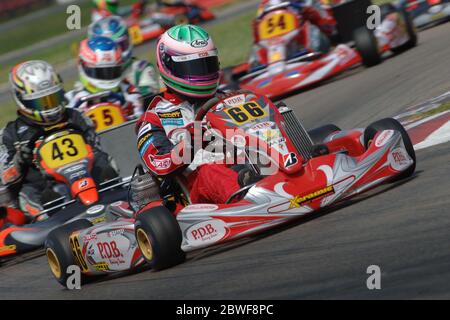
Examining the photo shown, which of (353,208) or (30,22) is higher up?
(353,208)

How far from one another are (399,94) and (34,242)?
12.2 feet

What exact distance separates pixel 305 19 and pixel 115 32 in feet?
8.76

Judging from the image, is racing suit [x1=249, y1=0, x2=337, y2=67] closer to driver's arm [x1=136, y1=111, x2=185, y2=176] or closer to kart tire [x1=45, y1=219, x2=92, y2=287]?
driver's arm [x1=136, y1=111, x2=185, y2=176]

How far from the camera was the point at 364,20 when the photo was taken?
37.4ft

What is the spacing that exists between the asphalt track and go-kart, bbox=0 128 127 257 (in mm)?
444

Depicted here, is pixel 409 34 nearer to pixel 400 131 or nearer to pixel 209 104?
pixel 400 131

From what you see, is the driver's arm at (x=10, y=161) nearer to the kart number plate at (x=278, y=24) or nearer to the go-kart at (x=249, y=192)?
the go-kart at (x=249, y=192)

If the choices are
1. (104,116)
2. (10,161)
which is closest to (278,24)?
(104,116)

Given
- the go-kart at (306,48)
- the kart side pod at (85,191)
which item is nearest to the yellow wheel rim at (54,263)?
the kart side pod at (85,191)

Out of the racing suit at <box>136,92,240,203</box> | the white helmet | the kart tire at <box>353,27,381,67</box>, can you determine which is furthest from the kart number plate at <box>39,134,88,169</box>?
the kart tire at <box>353,27,381,67</box>

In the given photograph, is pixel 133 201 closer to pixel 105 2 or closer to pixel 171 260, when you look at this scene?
pixel 171 260

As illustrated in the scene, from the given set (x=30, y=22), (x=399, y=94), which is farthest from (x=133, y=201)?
(x=30, y=22)

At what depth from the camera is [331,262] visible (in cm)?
458

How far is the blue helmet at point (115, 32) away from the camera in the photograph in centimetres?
1235
